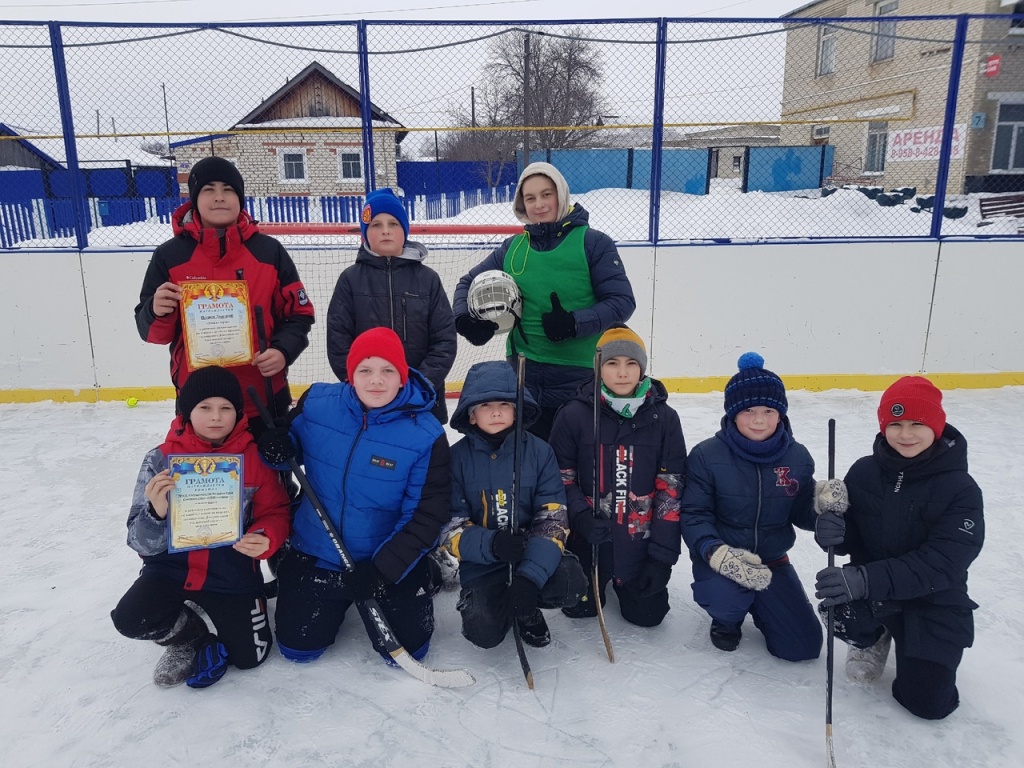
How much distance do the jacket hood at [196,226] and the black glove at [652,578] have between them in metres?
1.89

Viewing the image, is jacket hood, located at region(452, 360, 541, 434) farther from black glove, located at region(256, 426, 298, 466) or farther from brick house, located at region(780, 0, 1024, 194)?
brick house, located at region(780, 0, 1024, 194)

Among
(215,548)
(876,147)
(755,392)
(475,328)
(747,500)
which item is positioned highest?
(876,147)

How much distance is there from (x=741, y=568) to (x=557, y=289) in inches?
50.0

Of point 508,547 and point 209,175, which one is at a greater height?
point 209,175

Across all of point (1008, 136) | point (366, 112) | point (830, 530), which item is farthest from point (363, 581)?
point (1008, 136)

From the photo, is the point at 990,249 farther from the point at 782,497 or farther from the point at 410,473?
the point at 410,473

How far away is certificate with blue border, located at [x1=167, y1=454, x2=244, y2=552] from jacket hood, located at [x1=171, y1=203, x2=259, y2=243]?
2.81 feet

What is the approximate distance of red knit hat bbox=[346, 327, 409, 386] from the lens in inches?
86.3

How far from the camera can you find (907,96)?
899 cm

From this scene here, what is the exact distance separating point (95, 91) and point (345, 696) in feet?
16.6

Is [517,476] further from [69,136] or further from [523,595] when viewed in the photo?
[69,136]

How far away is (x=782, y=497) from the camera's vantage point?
229cm

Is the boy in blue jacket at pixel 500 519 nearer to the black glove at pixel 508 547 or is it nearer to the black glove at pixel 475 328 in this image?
the black glove at pixel 508 547

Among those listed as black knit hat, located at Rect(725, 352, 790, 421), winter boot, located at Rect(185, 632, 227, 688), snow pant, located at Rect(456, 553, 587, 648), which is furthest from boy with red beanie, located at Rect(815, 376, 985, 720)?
winter boot, located at Rect(185, 632, 227, 688)
